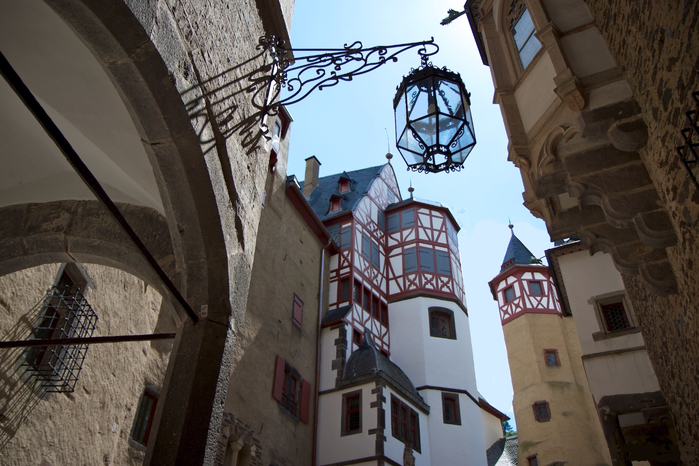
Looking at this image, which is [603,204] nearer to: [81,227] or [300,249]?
[81,227]

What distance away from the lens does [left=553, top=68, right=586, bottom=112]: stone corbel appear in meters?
4.95

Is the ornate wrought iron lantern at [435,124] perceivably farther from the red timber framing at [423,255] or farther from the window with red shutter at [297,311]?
the red timber framing at [423,255]

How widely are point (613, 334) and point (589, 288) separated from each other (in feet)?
3.98

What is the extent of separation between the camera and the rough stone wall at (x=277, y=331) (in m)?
12.1

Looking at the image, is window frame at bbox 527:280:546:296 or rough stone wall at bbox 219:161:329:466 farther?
window frame at bbox 527:280:546:296

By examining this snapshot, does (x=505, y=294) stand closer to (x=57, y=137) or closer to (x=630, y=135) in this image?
(x=630, y=135)

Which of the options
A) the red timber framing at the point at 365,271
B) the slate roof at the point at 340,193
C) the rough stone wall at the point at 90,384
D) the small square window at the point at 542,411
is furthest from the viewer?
the slate roof at the point at 340,193

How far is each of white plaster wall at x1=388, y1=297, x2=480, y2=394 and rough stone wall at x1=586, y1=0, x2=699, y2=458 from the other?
42.4 ft

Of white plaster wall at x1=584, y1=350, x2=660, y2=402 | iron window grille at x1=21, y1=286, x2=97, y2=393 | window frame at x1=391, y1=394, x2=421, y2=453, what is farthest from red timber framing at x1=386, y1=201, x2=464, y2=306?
iron window grille at x1=21, y1=286, x2=97, y2=393

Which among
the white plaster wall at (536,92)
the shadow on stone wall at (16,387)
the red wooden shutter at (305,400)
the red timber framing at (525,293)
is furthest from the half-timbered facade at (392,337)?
the white plaster wall at (536,92)

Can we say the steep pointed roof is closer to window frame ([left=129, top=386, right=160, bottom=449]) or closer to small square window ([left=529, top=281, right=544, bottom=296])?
small square window ([left=529, top=281, right=544, bottom=296])

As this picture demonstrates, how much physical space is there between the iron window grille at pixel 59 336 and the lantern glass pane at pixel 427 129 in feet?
13.8

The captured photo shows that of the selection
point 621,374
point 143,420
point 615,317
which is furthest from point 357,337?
point 143,420

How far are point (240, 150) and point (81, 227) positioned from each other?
54.4 inches
